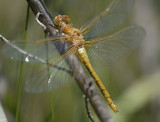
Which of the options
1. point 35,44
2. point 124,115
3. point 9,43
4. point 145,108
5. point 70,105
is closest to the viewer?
point 9,43

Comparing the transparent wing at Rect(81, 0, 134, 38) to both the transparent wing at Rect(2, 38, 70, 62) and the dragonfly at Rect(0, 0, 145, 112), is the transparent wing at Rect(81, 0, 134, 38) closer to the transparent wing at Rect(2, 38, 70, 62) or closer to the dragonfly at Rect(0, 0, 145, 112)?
the dragonfly at Rect(0, 0, 145, 112)

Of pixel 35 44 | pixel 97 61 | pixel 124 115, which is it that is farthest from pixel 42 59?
pixel 124 115

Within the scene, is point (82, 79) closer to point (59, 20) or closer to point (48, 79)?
point (48, 79)

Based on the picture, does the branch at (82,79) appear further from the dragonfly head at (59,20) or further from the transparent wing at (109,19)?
the transparent wing at (109,19)

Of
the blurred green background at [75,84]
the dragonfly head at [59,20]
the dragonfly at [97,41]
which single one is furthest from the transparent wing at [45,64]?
the blurred green background at [75,84]

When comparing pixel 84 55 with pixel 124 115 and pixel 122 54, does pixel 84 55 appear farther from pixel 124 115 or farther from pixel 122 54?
pixel 124 115

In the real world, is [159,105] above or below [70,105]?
below

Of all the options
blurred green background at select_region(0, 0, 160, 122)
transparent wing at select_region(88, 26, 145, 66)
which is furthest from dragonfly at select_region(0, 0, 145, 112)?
blurred green background at select_region(0, 0, 160, 122)
